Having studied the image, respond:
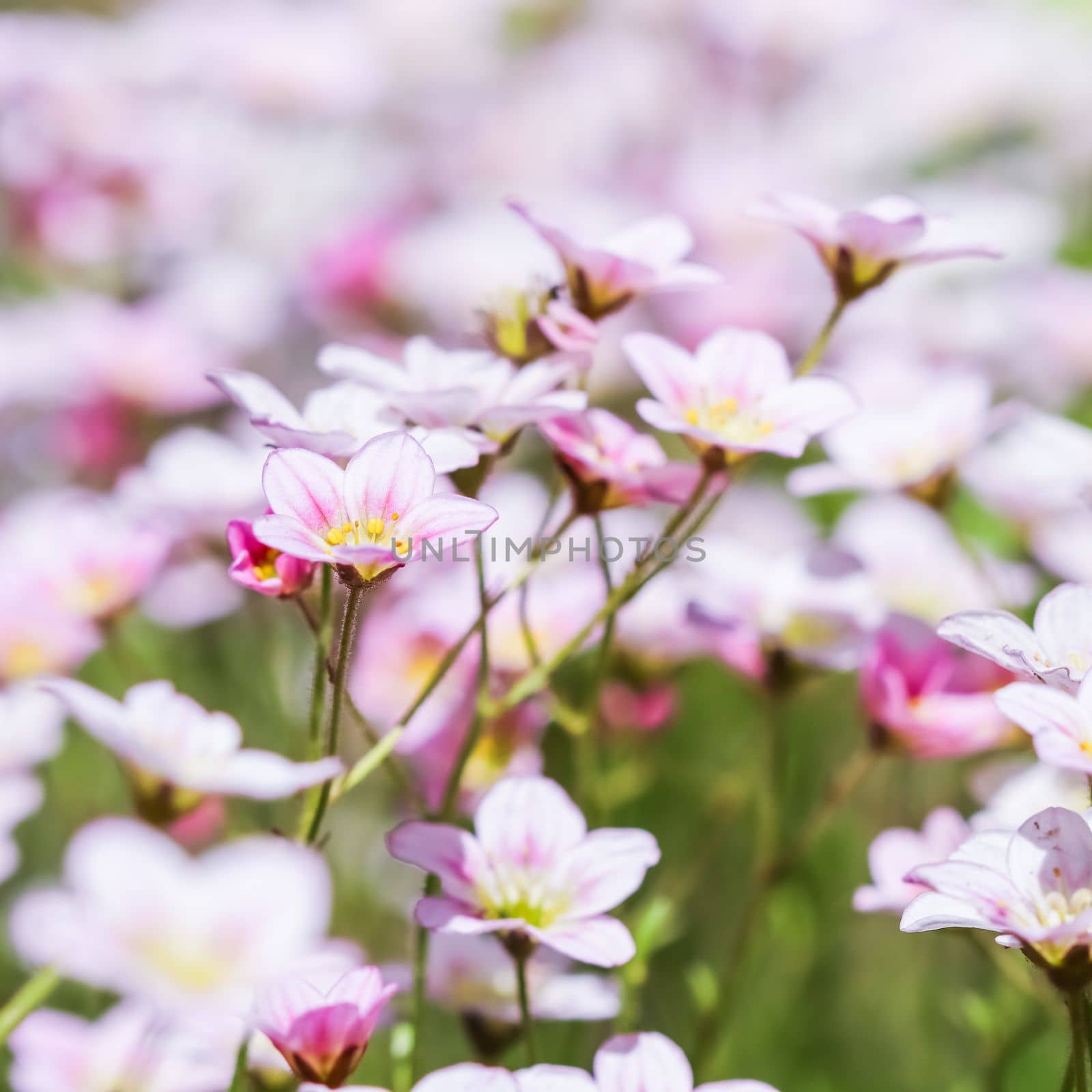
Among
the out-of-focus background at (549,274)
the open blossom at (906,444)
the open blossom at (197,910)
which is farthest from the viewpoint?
the out-of-focus background at (549,274)

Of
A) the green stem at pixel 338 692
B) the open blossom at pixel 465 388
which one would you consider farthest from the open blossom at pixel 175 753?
the open blossom at pixel 465 388

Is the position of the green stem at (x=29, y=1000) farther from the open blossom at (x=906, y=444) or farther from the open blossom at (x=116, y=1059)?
the open blossom at (x=906, y=444)

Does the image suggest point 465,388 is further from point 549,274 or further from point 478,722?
point 549,274

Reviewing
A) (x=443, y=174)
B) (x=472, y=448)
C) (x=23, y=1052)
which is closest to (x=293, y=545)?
(x=472, y=448)

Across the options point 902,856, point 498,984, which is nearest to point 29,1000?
point 498,984

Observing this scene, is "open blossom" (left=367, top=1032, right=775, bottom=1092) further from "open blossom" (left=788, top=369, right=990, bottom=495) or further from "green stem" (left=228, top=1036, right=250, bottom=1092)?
"open blossom" (left=788, top=369, right=990, bottom=495)

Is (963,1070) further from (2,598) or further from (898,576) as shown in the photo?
(2,598)
